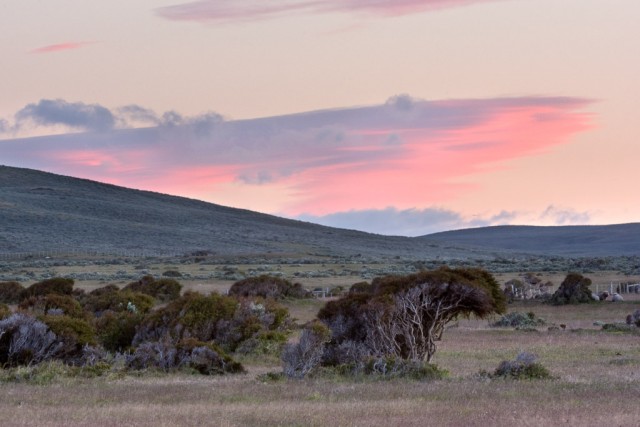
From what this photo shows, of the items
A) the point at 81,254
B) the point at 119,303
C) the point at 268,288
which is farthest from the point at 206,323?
the point at 81,254

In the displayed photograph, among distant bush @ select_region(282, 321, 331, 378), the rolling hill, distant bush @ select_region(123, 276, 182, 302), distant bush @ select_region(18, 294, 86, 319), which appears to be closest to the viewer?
distant bush @ select_region(282, 321, 331, 378)

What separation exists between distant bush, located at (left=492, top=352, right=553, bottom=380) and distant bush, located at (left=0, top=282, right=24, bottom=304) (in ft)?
94.8

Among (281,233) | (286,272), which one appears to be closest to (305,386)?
(286,272)

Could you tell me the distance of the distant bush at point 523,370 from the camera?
1780 centimetres

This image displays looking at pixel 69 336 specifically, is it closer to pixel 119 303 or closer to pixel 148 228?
pixel 119 303

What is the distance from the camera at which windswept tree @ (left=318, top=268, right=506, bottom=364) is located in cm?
2102

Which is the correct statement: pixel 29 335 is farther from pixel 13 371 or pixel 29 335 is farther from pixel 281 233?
pixel 281 233

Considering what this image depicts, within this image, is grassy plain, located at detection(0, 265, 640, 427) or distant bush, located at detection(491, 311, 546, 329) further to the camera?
distant bush, located at detection(491, 311, 546, 329)

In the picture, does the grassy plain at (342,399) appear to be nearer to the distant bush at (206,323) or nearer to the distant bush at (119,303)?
the distant bush at (206,323)

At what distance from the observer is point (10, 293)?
44.5m

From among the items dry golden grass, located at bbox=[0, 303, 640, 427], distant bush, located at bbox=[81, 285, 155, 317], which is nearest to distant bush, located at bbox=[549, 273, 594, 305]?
distant bush, located at bbox=[81, 285, 155, 317]

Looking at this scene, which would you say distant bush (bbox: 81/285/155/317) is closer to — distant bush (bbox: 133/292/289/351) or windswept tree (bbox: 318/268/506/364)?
distant bush (bbox: 133/292/289/351)

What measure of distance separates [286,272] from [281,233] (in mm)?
64830

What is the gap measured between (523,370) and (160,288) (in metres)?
30.5
